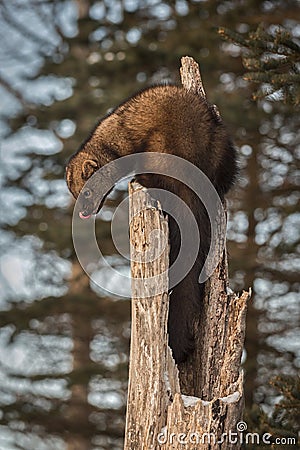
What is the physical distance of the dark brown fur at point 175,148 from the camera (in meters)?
4.25

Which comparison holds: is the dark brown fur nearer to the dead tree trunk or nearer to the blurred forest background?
the dead tree trunk

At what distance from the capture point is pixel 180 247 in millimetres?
4320

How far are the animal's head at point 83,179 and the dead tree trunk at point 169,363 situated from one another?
60cm

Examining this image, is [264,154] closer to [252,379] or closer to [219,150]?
[252,379]

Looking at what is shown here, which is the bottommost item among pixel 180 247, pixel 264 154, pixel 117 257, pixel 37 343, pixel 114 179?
pixel 180 247

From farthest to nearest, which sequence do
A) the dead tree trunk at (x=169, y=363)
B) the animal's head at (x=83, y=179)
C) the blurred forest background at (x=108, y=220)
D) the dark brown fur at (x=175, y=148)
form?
the blurred forest background at (x=108, y=220), the animal's head at (x=83, y=179), the dark brown fur at (x=175, y=148), the dead tree trunk at (x=169, y=363)

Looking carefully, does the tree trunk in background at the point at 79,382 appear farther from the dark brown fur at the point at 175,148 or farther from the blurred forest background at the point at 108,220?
the dark brown fur at the point at 175,148

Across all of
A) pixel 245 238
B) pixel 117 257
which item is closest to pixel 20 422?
pixel 117 257

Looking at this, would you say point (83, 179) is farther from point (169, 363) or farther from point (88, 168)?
point (169, 363)

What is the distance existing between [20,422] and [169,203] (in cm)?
613

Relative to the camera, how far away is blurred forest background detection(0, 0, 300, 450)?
30.6 ft

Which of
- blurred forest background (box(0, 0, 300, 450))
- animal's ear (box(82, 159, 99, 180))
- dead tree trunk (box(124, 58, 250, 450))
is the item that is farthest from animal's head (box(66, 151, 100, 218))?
blurred forest background (box(0, 0, 300, 450))

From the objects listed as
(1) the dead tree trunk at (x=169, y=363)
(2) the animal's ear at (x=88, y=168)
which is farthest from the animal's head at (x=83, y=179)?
(1) the dead tree trunk at (x=169, y=363)

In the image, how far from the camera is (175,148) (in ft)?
14.4
